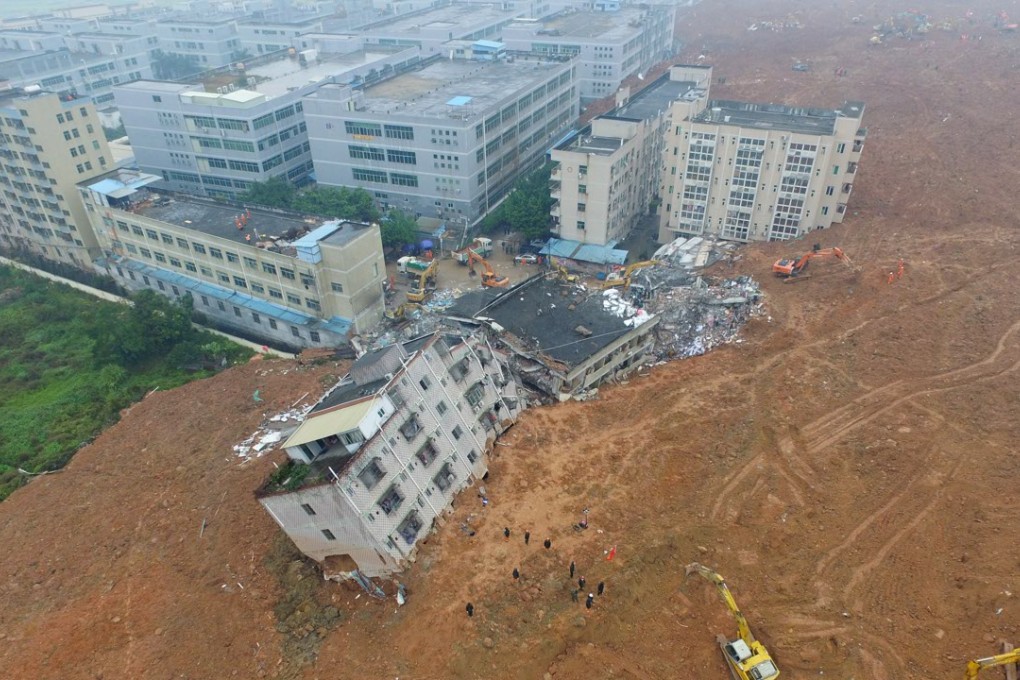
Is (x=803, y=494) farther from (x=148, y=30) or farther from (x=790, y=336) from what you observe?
(x=148, y=30)

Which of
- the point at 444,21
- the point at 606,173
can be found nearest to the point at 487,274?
the point at 606,173

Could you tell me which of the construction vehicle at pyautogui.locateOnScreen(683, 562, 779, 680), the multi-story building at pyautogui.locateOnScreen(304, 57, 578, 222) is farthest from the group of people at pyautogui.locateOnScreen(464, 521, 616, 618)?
the multi-story building at pyautogui.locateOnScreen(304, 57, 578, 222)

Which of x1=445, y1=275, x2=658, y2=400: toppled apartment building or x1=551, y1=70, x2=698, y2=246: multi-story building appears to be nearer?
x1=445, y1=275, x2=658, y2=400: toppled apartment building

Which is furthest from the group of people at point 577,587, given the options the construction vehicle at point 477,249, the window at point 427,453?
the construction vehicle at point 477,249

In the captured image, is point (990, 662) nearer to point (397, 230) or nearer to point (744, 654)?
point (744, 654)

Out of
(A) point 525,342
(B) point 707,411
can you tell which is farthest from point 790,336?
(A) point 525,342

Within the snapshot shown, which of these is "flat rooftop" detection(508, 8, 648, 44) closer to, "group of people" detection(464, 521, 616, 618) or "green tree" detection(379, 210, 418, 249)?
"green tree" detection(379, 210, 418, 249)

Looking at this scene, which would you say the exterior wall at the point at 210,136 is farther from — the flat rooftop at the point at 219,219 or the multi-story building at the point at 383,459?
the multi-story building at the point at 383,459

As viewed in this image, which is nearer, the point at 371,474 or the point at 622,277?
the point at 371,474
